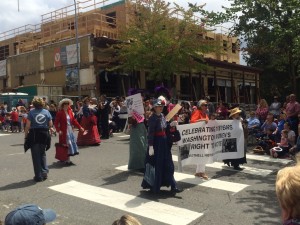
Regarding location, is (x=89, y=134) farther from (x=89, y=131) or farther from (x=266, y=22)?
(x=266, y=22)

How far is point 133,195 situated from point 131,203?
0.51 metres

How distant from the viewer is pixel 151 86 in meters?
29.9

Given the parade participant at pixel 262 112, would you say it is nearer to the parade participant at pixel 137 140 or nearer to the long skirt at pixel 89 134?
the long skirt at pixel 89 134

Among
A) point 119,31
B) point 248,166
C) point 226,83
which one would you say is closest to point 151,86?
point 119,31

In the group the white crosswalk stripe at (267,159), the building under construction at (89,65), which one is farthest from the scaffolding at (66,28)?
the white crosswalk stripe at (267,159)

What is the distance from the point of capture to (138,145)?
9062 millimetres

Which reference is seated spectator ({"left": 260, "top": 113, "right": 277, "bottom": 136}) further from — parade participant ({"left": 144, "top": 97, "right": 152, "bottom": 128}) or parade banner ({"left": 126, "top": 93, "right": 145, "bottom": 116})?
parade banner ({"left": 126, "top": 93, "right": 145, "bottom": 116})

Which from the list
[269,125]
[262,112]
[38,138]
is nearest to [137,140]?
[38,138]

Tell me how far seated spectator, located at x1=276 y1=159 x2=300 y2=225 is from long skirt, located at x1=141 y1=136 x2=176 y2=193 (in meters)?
5.11

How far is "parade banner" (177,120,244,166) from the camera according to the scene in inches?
340

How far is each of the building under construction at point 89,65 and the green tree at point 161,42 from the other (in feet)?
4.87

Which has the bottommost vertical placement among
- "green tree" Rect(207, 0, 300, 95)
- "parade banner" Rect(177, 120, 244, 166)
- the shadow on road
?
the shadow on road

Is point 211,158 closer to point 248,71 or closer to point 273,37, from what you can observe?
point 273,37

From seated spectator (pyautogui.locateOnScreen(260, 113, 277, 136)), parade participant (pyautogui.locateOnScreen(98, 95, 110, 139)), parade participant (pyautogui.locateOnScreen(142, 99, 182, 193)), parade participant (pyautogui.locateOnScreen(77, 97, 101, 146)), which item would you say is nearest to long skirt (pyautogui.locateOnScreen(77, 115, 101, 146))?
parade participant (pyautogui.locateOnScreen(77, 97, 101, 146))
